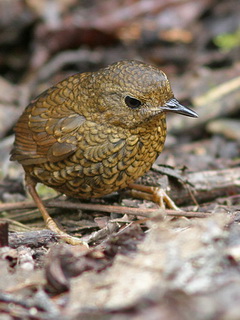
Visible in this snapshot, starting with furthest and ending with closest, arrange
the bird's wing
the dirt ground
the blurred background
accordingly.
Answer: the blurred background < the bird's wing < the dirt ground

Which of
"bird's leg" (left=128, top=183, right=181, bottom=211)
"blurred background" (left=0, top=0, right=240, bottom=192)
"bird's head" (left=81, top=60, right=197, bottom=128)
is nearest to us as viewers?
"bird's head" (left=81, top=60, right=197, bottom=128)

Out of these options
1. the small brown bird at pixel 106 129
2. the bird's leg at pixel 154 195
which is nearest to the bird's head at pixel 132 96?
the small brown bird at pixel 106 129

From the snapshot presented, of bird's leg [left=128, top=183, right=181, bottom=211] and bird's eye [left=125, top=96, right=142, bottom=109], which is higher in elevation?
bird's eye [left=125, top=96, right=142, bottom=109]

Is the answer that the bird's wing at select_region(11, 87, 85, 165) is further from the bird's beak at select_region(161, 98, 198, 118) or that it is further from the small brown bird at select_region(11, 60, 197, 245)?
the bird's beak at select_region(161, 98, 198, 118)

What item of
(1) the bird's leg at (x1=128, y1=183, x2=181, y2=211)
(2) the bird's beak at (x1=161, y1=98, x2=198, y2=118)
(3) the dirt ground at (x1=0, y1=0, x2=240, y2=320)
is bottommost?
(1) the bird's leg at (x1=128, y1=183, x2=181, y2=211)

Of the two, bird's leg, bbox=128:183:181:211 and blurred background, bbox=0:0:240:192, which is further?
blurred background, bbox=0:0:240:192

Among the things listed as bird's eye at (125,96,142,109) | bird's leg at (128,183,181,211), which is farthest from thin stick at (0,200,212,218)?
bird's eye at (125,96,142,109)

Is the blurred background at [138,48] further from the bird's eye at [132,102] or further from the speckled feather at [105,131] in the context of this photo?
the bird's eye at [132,102]

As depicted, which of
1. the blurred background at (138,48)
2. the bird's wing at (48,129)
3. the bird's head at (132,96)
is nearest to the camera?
the bird's head at (132,96)
